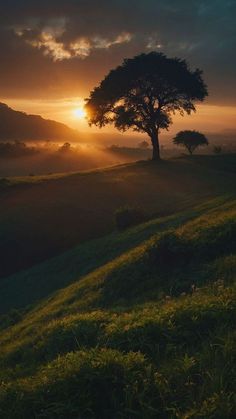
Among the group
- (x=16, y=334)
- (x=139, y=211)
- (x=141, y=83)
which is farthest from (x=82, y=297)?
(x=141, y=83)

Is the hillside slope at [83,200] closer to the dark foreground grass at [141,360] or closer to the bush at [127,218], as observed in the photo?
the bush at [127,218]

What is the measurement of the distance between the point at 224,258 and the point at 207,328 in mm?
6440

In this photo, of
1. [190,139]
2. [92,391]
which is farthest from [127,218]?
[190,139]

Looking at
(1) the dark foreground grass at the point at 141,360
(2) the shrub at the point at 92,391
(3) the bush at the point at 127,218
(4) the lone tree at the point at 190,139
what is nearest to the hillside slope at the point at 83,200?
(3) the bush at the point at 127,218

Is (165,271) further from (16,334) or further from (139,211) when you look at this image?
(139,211)

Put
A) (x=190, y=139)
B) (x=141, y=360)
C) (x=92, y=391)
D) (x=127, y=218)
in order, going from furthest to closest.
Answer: (x=190, y=139) → (x=127, y=218) → (x=141, y=360) → (x=92, y=391)

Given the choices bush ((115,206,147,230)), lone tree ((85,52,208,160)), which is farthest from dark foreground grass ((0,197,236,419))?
lone tree ((85,52,208,160))

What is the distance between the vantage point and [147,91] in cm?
7775

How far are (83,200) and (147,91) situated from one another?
1354 inches

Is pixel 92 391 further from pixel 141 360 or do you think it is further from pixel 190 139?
pixel 190 139

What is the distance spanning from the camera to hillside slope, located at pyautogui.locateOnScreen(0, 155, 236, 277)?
40.3m

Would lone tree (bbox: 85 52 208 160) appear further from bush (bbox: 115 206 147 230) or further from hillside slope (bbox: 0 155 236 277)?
bush (bbox: 115 206 147 230)

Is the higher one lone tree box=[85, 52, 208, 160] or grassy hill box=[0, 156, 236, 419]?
lone tree box=[85, 52, 208, 160]

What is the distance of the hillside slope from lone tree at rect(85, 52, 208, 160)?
10696 millimetres
